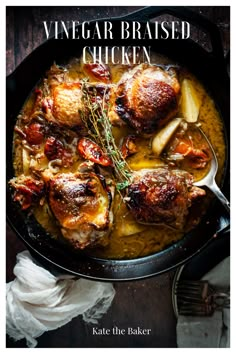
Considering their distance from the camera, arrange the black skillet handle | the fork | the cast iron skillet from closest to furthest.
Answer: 1. the black skillet handle
2. the cast iron skillet
3. the fork

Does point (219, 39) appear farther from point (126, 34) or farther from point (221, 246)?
point (221, 246)

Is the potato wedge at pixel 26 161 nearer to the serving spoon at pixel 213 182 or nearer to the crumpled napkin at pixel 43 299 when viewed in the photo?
the crumpled napkin at pixel 43 299

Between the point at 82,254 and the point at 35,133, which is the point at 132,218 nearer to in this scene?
the point at 82,254

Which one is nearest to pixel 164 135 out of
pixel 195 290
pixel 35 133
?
pixel 35 133

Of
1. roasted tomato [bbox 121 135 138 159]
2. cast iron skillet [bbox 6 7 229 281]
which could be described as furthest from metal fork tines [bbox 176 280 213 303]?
roasted tomato [bbox 121 135 138 159]

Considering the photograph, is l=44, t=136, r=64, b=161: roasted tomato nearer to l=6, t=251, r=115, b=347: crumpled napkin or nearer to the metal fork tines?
l=6, t=251, r=115, b=347: crumpled napkin

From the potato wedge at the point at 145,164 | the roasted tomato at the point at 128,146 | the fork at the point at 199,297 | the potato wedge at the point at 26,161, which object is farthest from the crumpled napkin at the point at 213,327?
the potato wedge at the point at 26,161
